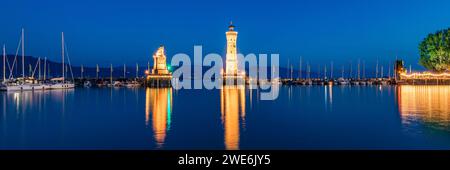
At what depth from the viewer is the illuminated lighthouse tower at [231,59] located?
422 feet

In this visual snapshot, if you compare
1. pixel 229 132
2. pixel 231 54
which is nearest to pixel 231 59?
pixel 231 54

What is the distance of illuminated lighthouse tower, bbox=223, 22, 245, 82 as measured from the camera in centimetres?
12875

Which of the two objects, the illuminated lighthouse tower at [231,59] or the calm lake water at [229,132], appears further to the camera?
the illuminated lighthouse tower at [231,59]

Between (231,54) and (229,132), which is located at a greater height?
(231,54)

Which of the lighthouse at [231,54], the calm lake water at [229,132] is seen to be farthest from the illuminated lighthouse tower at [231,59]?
the calm lake water at [229,132]

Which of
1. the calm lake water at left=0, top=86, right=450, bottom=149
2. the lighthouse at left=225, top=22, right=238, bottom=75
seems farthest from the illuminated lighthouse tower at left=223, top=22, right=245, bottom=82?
the calm lake water at left=0, top=86, right=450, bottom=149

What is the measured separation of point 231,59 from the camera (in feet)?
434

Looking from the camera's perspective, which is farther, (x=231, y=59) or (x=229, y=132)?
(x=231, y=59)

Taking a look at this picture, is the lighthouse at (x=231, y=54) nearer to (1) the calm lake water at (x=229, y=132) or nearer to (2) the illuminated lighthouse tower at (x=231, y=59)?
(2) the illuminated lighthouse tower at (x=231, y=59)

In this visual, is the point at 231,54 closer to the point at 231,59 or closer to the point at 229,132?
the point at 231,59

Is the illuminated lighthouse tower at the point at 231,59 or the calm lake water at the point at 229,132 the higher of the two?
the illuminated lighthouse tower at the point at 231,59

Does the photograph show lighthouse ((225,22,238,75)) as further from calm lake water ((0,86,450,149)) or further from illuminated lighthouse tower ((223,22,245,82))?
calm lake water ((0,86,450,149))

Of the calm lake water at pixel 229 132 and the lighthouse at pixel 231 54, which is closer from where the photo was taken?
the calm lake water at pixel 229 132

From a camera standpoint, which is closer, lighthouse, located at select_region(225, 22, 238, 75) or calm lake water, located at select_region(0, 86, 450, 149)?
calm lake water, located at select_region(0, 86, 450, 149)
